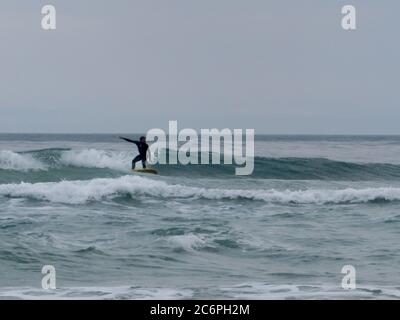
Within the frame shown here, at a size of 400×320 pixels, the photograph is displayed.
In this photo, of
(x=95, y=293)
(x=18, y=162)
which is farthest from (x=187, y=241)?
(x=18, y=162)

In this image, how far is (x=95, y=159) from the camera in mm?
29688

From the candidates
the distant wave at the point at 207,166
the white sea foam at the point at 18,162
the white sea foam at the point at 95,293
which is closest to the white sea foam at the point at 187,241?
the white sea foam at the point at 95,293

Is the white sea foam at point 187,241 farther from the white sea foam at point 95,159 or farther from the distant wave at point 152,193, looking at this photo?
the white sea foam at point 95,159

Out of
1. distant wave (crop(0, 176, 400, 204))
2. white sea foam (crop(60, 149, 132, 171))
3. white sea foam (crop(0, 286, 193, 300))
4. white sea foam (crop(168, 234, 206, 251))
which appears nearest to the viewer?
white sea foam (crop(0, 286, 193, 300))

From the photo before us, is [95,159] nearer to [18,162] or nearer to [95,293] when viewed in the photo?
[18,162]

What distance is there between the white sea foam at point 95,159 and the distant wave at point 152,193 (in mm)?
6100

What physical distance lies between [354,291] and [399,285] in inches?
32.0

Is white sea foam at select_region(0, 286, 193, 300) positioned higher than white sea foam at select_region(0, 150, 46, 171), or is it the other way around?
white sea foam at select_region(0, 150, 46, 171)

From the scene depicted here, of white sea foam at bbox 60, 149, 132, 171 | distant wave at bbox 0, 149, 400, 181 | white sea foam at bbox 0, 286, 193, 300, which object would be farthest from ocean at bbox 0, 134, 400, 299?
white sea foam at bbox 60, 149, 132, 171

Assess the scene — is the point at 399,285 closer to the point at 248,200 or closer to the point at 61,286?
the point at 61,286

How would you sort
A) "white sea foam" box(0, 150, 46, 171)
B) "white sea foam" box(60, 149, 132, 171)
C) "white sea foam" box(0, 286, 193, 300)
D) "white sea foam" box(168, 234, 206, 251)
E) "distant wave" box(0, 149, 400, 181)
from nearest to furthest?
"white sea foam" box(0, 286, 193, 300) → "white sea foam" box(168, 234, 206, 251) → "white sea foam" box(0, 150, 46, 171) → "distant wave" box(0, 149, 400, 181) → "white sea foam" box(60, 149, 132, 171)

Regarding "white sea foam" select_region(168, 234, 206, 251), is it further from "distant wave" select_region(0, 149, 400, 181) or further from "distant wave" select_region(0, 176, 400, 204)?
"distant wave" select_region(0, 149, 400, 181)

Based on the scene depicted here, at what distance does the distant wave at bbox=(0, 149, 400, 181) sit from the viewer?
27.3 meters

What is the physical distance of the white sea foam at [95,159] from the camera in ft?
94.3
